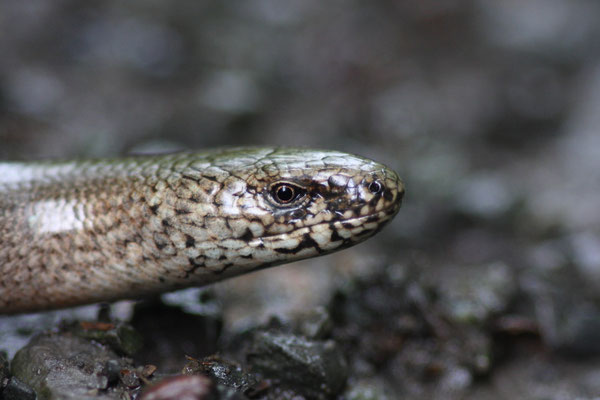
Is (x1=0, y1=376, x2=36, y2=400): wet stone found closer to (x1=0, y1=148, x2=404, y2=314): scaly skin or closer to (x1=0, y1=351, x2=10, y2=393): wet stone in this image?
(x1=0, y1=351, x2=10, y2=393): wet stone

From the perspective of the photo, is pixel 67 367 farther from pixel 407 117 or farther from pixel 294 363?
pixel 407 117

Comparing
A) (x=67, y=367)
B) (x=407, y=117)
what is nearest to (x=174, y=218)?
(x=67, y=367)

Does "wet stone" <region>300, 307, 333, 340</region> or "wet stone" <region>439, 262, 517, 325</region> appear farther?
"wet stone" <region>439, 262, 517, 325</region>

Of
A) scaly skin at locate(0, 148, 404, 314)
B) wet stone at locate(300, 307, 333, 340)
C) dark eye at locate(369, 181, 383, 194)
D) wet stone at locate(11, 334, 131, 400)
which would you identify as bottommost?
wet stone at locate(300, 307, 333, 340)

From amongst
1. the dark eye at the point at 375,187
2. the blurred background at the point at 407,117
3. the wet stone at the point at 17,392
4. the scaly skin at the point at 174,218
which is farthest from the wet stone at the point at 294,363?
the wet stone at the point at 17,392

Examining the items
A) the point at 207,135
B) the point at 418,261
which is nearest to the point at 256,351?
the point at 418,261

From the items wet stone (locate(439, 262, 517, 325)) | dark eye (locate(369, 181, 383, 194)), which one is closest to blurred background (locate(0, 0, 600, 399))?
wet stone (locate(439, 262, 517, 325))

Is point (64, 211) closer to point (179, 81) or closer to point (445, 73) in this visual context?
point (179, 81)

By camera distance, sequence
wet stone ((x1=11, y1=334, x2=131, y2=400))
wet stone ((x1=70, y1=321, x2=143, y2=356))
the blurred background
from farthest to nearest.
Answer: the blurred background
wet stone ((x1=70, y1=321, x2=143, y2=356))
wet stone ((x1=11, y1=334, x2=131, y2=400))

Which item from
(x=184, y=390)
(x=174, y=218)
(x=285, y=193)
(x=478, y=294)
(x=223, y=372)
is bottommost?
(x=478, y=294)

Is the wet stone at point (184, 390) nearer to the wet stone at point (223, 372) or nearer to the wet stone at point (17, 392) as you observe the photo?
the wet stone at point (223, 372)
